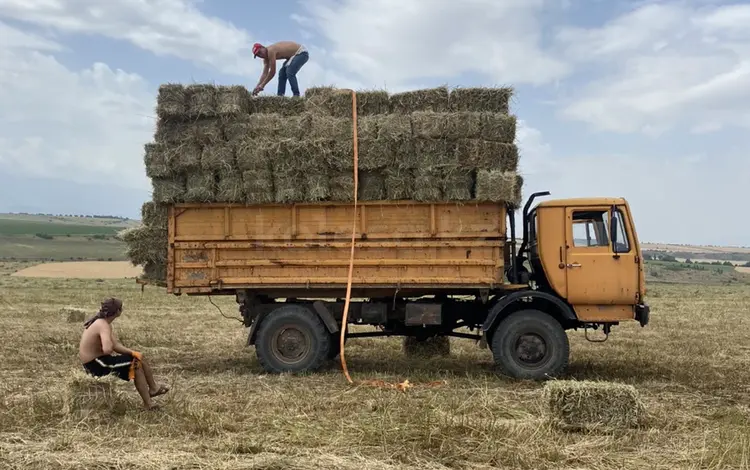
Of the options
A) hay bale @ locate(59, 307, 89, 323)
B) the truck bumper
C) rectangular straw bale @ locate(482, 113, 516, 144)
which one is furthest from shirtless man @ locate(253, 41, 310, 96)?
hay bale @ locate(59, 307, 89, 323)

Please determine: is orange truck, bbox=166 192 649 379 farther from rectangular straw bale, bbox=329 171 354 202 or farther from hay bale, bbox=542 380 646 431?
hay bale, bbox=542 380 646 431

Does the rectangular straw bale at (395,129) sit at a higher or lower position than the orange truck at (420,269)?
higher

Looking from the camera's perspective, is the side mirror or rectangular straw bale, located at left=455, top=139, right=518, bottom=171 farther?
rectangular straw bale, located at left=455, top=139, right=518, bottom=171

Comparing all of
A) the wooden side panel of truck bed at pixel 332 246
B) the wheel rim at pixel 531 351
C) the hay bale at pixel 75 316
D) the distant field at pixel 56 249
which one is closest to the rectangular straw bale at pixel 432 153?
the wooden side panel of truck bed at pixel 332 246

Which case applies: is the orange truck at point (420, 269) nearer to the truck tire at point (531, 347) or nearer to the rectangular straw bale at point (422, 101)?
the truck tire at point (531, 347)

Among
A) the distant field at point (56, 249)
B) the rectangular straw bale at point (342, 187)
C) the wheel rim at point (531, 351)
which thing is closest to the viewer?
the wheel rim at point (531, 351)

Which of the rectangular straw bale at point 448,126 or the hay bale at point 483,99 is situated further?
the hay bale at point 483,99

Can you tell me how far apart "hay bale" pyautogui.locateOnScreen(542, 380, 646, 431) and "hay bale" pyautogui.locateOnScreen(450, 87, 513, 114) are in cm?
482

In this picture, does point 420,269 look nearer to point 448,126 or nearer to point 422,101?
point 448,126

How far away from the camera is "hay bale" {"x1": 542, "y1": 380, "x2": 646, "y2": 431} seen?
718 centimetres

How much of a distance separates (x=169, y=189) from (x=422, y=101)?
4.16 meters

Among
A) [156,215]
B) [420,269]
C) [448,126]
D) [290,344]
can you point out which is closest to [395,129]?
[448,126]

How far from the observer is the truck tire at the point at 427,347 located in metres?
12.4

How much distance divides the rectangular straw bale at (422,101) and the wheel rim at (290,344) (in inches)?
150
